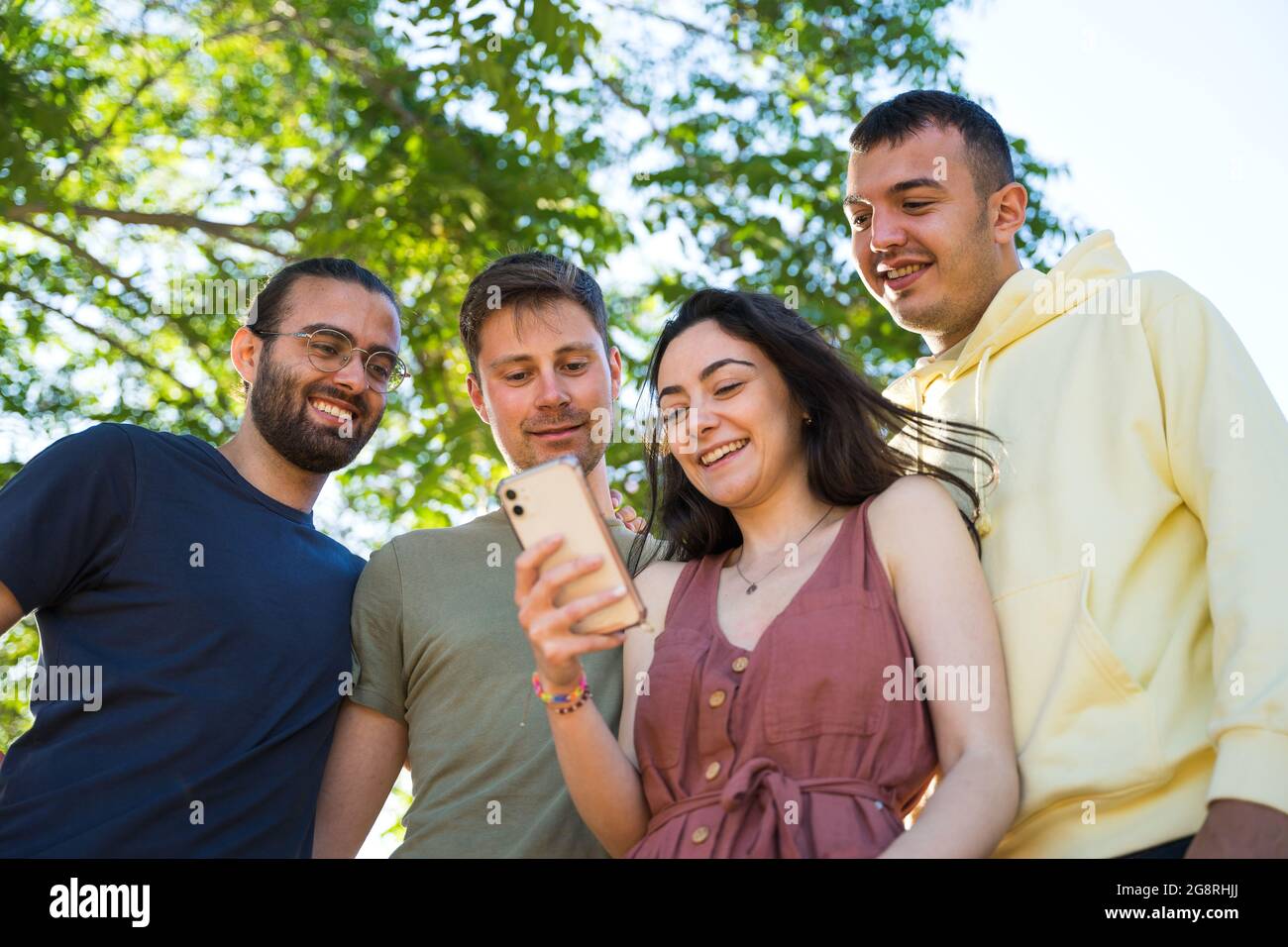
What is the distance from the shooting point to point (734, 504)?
3.49m

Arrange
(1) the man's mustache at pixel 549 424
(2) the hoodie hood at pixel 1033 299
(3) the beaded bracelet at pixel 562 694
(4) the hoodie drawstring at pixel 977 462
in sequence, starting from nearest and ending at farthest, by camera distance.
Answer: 1. (3) the beaded bracelet at pixel 562 694
2. (4) the hoodie drawstring at pixel 977 462
3. (2) the hoodie hood at pixel 1033 299
4. (1) the man's mustache at pixel 549 424

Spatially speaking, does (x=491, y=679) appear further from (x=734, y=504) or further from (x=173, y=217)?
(x=173, y=217)

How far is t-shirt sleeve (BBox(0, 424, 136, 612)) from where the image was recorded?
3746 mm

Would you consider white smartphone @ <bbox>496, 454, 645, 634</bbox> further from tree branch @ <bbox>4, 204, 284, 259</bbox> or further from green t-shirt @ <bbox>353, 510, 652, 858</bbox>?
tree branch @ <bbox>4, 204, 284, 259</bbox>

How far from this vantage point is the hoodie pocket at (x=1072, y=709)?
2.85m

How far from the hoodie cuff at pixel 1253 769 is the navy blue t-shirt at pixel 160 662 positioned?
2.60m

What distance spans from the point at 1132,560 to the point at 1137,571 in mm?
60

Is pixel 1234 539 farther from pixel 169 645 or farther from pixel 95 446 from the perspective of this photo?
pixel 95 446

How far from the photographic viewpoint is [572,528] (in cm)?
286

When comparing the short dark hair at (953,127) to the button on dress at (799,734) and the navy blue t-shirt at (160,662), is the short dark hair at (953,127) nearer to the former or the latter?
the button on dress at (799,734)

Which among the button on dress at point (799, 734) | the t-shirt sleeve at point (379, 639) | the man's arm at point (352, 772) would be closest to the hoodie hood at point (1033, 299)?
the button on dress at point (799, 734)

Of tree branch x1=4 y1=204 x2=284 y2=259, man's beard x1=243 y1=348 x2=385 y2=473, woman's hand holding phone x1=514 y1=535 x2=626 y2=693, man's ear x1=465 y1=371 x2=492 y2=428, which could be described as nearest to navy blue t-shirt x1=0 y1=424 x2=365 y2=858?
man's beard x1=243 y1=348 x2=385 y2=473

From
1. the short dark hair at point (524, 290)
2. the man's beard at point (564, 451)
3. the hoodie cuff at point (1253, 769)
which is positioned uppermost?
the short dark hair at point (524, 290)

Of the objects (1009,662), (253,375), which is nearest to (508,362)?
(253,375)
